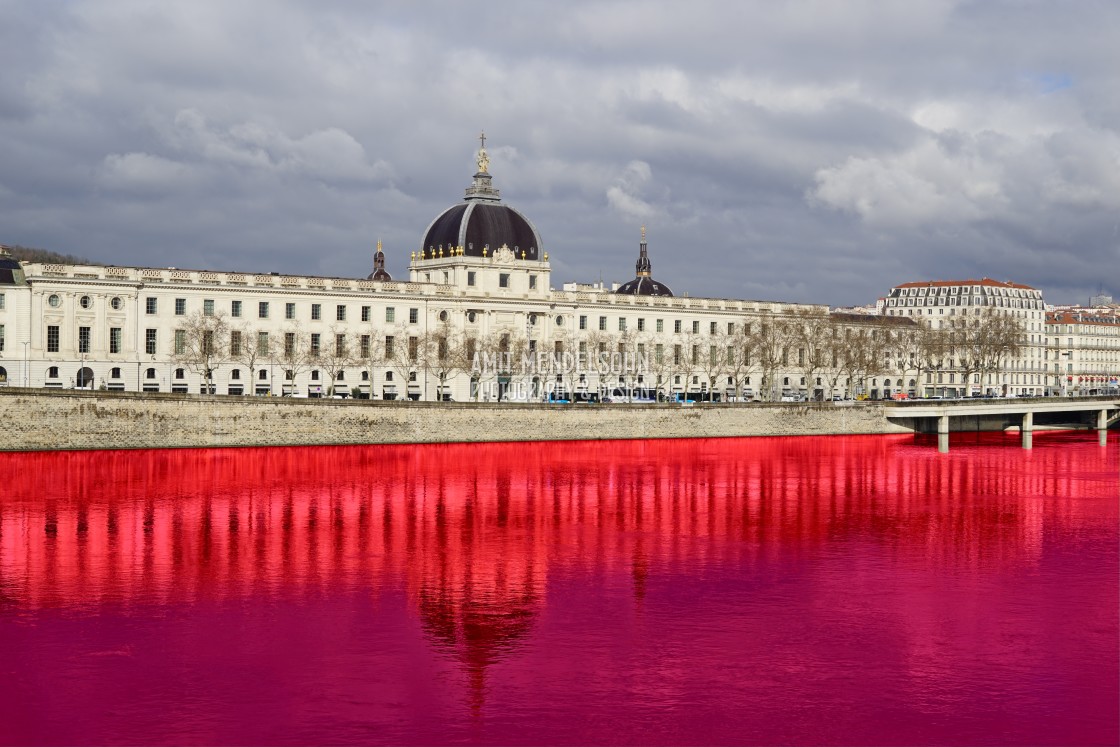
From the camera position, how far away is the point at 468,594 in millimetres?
34156

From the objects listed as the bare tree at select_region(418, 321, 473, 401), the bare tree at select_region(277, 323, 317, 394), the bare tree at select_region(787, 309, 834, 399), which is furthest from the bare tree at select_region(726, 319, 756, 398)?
the bare tree at select_region(277, 323, 317, 394)

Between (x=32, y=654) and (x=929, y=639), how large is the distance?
18215 millimetres

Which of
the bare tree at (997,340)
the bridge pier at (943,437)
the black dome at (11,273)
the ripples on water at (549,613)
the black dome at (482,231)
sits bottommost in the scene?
the ripples on water at (549,613)

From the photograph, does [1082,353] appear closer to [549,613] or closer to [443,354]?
[443,354]

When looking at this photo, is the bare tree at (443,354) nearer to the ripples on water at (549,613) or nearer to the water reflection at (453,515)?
the water reflection at (453,515)

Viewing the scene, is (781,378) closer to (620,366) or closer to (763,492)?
(620,366)

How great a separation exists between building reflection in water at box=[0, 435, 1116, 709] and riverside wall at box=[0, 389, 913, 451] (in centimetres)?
171

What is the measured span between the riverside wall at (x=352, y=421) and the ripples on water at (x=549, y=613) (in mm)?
10124

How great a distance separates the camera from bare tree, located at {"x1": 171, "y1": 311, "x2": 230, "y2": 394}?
9250cm

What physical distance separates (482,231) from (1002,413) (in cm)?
4086

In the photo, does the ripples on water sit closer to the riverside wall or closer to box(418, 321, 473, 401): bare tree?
the riverside wall

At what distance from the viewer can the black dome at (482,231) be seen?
→ 109500mm

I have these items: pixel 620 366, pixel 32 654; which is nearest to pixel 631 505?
pixel 32 654

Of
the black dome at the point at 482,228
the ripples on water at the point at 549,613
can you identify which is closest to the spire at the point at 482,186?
the black dome at the point at 482,228
